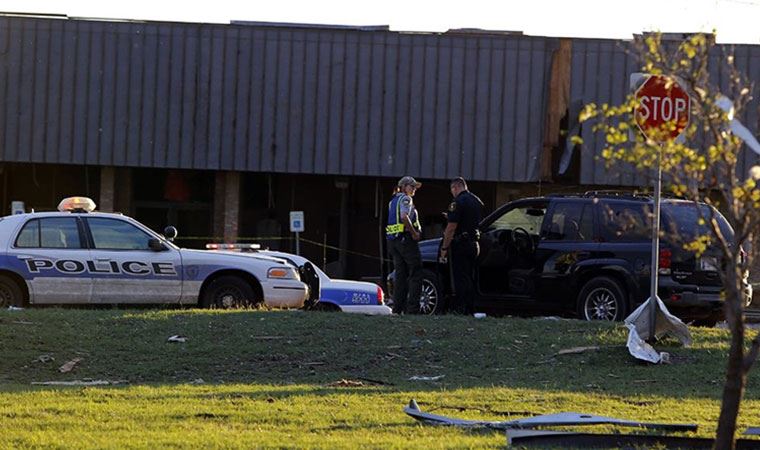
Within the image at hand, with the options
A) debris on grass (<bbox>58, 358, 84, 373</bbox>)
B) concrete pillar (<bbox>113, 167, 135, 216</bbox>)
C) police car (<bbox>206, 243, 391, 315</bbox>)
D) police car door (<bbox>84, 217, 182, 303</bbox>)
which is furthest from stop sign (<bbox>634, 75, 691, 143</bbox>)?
concrete pillar (<bbox>113, 167, 135, 216</bbox>)

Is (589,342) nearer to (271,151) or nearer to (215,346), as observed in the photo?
(215,346)

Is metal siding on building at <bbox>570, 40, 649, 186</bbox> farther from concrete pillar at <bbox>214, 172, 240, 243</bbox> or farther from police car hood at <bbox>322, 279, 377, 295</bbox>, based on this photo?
police car hood at <bbox>322, 279, 377, 295</bbox>

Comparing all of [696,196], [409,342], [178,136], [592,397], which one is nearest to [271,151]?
[178,136]

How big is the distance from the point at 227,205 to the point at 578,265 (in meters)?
19.3

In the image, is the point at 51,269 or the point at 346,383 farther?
the point at 51,269

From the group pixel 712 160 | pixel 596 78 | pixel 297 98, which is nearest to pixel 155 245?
pixel 712 160

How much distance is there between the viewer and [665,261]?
16.9 m

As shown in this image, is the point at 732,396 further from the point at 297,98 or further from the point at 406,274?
the point at 297,98

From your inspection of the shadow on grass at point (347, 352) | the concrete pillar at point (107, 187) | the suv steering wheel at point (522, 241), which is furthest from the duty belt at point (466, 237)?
the concrete pillar at point (107, 187)

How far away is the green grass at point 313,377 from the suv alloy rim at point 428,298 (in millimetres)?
2807

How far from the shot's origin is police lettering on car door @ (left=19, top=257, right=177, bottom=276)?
680 inches

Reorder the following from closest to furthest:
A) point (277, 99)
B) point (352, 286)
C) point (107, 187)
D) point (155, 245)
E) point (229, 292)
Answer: point (155, 245), point (229, 292), point (352, 286), point (277, 99), point (107, 187)

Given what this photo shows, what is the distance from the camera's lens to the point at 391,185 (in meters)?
37.3

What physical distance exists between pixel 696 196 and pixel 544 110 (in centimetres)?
2726
